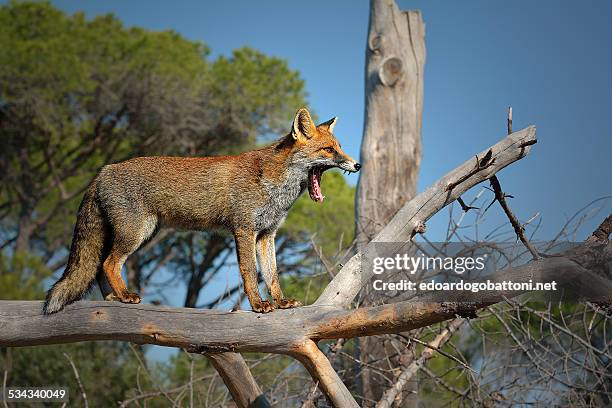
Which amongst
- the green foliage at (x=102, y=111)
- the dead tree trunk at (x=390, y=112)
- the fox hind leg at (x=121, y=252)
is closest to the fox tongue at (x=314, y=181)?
the fox hind leg at (x=121, y=252)

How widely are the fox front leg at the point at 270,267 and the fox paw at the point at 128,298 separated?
0.76 meters

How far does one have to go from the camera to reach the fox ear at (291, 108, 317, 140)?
14.4 feet

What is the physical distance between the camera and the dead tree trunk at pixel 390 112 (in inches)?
302

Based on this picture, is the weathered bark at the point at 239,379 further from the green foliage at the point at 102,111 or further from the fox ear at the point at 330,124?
the green foliage at the point at 102,111

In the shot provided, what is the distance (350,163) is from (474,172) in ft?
3.06

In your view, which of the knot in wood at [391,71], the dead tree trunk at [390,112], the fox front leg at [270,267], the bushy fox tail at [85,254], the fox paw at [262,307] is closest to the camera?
the fox paw at [262,307]

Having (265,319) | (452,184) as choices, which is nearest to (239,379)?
(265,319)

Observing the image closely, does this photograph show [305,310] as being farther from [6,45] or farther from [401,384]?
[6,45]

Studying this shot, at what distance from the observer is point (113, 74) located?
1591 centimetres

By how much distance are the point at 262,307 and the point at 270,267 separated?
39 cm

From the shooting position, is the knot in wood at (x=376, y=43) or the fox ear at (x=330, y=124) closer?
the fox ear at (x=330, y=124)

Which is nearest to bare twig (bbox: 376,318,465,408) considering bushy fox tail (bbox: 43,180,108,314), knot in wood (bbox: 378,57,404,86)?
bushy fox tail (bbox: 43,180,108,314)

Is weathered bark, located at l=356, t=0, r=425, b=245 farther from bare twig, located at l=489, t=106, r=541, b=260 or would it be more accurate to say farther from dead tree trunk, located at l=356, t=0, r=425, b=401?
bare twig, located at l=489, t=106, r=541, b=260

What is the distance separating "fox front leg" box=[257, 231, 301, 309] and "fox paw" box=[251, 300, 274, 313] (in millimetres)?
100
